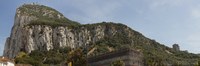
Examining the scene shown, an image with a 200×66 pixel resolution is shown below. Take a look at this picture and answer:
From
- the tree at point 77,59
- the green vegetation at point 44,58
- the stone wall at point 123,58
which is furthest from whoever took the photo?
the green vegetation at point 44,58

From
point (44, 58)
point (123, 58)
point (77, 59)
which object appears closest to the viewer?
point (77, 59)

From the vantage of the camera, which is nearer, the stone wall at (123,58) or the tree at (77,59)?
the tree at (77,59)

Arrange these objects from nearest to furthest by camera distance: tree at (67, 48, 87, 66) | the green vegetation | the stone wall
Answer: tree at (67, 48, 87, 66)
the stone wall
the green vegetation

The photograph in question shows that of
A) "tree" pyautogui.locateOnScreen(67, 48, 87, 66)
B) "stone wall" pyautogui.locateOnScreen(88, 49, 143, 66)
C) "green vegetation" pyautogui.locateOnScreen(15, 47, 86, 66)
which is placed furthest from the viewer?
"green vegetation" pyautogui.locateOnScreen(15, 47, 86, 66)

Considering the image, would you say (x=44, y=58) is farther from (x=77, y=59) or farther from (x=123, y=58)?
(x=77, y=59)

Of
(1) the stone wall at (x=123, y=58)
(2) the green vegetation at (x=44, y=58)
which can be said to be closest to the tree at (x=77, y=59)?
(2) the green vegetation at (x=44, y=58)

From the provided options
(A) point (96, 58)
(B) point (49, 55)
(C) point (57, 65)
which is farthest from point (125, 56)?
(B) point (49, 55)

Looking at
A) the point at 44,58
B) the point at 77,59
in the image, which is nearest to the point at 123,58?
the point at 77,59

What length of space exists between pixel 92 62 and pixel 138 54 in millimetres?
18534

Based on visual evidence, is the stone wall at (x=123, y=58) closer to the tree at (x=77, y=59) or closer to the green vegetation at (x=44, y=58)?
the green vegetation at (x=44, y=58)

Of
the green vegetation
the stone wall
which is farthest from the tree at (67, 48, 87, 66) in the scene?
Result: the stone wall

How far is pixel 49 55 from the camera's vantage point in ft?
625

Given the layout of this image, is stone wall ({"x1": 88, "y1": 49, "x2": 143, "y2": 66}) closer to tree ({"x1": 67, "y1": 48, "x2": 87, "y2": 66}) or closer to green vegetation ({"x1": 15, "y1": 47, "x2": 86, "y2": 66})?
green vegetation ({"x1": 15, "y1": 47, "x2": 86, "y2": 66})

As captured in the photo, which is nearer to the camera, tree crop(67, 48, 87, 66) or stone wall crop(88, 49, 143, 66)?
tree crop(67, 48, 87, 66)
